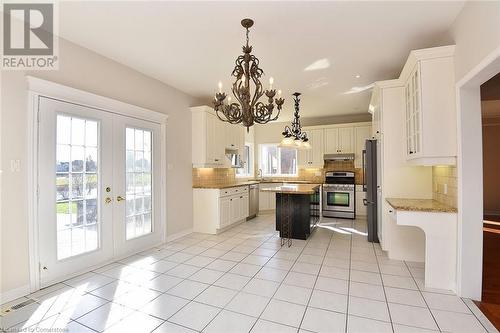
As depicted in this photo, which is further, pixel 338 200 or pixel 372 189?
pixel 338 200

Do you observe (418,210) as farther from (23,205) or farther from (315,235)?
(23,205)

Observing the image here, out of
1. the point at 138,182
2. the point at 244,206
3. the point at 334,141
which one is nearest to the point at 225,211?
the point at 244,206

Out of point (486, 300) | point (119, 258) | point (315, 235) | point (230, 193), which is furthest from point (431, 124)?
point (119, 258)

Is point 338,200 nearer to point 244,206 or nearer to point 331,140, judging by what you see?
point 331,140

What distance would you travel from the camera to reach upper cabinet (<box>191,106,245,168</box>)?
5000mm

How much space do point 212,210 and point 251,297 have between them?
8.63 feet

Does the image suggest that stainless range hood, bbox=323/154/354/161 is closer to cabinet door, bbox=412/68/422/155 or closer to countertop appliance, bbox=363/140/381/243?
countertop appliance, bbox=363/140/381/243

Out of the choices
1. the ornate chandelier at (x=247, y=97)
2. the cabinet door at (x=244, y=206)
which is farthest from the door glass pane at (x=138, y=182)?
the cabinet door at (x=244, y=206)

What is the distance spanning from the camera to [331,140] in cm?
675

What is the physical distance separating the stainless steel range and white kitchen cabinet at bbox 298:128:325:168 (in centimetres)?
59

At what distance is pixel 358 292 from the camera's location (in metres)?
2.54

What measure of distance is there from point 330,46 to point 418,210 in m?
2.24

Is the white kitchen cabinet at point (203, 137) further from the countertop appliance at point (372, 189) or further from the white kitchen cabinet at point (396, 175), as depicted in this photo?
the white kitchen cabinet at point (396, 175)

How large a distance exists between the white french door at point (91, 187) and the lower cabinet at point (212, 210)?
3.40 ft
